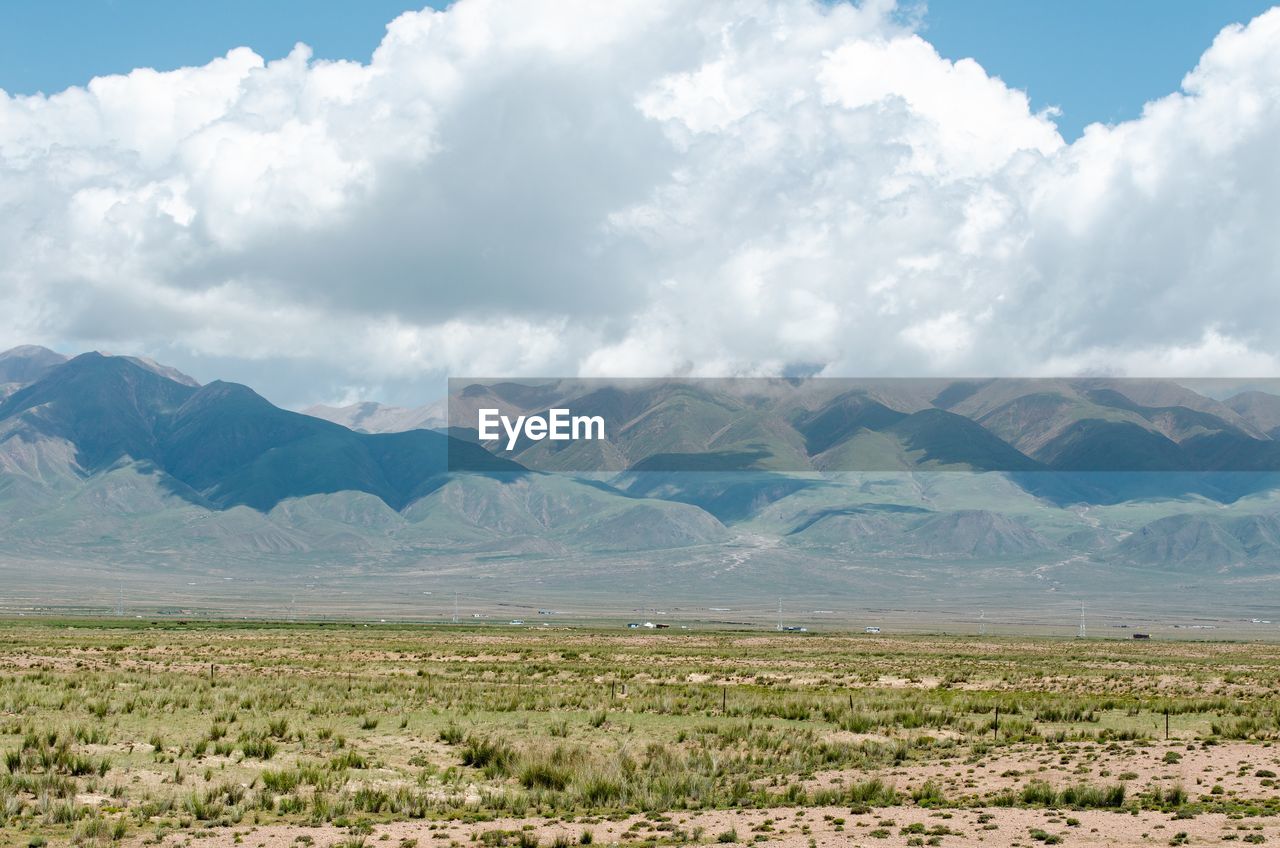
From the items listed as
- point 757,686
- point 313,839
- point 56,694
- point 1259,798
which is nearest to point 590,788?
point 313,839

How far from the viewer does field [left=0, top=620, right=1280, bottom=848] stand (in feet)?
76.3

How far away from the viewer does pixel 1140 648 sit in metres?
110

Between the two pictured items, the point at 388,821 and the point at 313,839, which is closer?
the point at 313,839

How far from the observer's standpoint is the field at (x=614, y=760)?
2325 centimetres

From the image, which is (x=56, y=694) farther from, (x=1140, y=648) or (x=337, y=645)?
(x=1140, y=648)

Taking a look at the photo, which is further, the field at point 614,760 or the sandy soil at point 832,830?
the field at point 614,760

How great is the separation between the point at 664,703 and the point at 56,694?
64.1 feet

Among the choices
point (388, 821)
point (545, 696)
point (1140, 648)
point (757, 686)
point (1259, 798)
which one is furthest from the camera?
point (1140, 648)

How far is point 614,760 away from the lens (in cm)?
2983

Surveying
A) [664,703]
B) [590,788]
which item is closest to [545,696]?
[664,703]

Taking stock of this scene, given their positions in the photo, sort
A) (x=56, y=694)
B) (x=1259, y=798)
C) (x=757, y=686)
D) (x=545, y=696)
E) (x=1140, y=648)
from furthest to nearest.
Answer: (x=1140, y=648), (x=757, y=686), (x=545, y=696), (x=56, y=694), (x=1259, y=798)

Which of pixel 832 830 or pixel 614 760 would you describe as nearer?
pixel 832 830

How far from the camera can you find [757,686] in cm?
5381

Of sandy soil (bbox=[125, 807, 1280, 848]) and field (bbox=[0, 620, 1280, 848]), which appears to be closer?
sandy soil (bbox=[125, 807, 1280, 848])
